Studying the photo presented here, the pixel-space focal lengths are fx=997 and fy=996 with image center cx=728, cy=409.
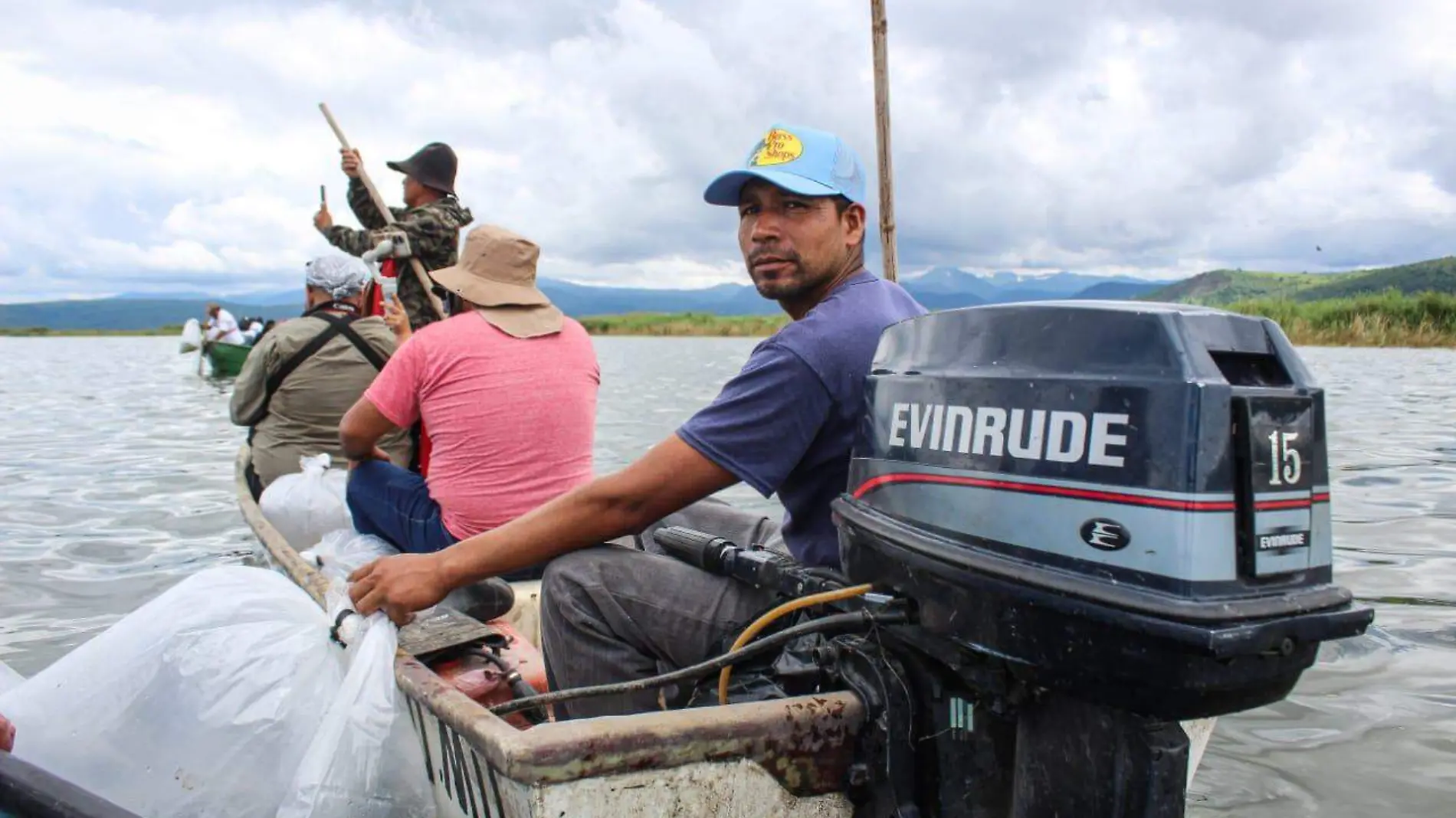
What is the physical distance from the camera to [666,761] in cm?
181

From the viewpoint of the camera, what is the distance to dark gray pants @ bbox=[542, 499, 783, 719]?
2.41m

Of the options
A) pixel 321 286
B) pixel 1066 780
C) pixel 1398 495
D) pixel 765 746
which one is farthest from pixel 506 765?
pixel 1398 495

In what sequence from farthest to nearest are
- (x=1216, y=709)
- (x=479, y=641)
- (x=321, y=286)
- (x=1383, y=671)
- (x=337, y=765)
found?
(x=321, y=286) < (x=1383, y=671) < (x=479, y=641) < (x=337, y=765) < (x=1216, y=709)

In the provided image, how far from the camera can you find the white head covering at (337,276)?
219 inches

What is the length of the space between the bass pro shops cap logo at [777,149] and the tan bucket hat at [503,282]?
64.8 inches

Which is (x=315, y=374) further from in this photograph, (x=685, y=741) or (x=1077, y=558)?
(x=1077, y=558)

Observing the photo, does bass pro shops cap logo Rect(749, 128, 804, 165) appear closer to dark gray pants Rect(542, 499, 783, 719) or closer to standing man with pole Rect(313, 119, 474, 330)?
dark gray pants Rect(542, 499, 783, 719)

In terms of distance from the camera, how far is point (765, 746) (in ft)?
6.16

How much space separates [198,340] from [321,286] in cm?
2787

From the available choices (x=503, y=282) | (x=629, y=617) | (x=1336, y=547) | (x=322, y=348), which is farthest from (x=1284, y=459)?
(x=1336, y=547)

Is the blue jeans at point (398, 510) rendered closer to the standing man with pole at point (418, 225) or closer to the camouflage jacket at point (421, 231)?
the standing man with pole at point (418, 225)

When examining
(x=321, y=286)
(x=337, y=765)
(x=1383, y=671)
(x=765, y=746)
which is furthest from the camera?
(x=321, y=286)

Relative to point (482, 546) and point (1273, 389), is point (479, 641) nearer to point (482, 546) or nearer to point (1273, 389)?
point (482, 546)

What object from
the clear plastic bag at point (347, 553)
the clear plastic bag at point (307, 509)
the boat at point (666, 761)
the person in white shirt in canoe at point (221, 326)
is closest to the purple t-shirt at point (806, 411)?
the boat at point (666, 761)
